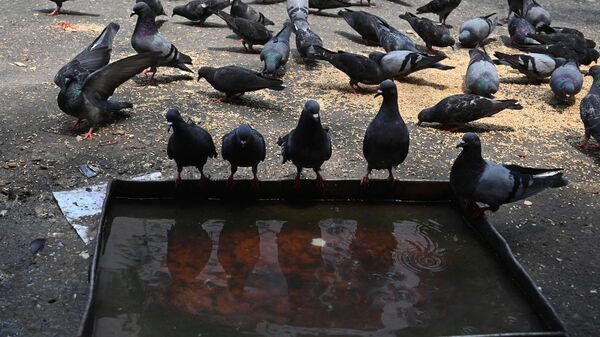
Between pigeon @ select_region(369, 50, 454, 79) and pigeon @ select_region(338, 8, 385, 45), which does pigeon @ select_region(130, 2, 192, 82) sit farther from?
pigeon @ select_region(338, 8, 385, 45)

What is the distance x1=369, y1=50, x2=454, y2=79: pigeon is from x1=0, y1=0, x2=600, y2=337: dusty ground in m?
0.24

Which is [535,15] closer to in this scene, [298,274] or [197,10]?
[197,10]

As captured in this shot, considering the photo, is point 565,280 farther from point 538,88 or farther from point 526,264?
point 538,88

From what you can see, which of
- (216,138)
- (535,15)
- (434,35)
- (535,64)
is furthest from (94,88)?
(535,15)

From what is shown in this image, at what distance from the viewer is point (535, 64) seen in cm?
800

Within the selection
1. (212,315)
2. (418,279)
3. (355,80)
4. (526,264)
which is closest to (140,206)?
(212,315)

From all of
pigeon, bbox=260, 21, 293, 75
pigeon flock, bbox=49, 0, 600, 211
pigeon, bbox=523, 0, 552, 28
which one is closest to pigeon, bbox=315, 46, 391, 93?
pigeon flock, bbox=49, 0, 600, 211

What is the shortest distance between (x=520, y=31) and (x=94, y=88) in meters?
6.49

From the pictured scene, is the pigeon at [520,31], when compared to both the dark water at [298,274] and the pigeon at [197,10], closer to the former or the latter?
the pigeon at [197,10]

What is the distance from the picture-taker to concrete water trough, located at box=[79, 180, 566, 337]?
346 cm

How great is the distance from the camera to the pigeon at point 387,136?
4832 millimetres

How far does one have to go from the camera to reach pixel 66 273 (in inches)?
159

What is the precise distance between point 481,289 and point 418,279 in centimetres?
36

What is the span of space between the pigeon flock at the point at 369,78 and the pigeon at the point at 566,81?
0.05 feet
